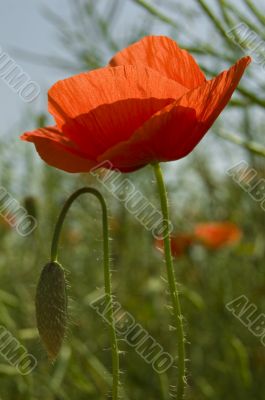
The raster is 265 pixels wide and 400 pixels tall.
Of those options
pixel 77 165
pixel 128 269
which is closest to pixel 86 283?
pixel 128 269

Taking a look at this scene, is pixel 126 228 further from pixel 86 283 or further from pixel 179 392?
pixel 179 392

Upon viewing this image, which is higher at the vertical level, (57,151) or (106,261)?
(57,151)

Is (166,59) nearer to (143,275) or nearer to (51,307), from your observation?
(51,307)

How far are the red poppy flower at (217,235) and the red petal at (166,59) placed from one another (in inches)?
60.2

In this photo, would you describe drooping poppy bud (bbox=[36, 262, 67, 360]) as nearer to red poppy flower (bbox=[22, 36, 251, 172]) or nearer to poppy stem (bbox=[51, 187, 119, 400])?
poppy stem (bbox=[51, 187, 119, 400])

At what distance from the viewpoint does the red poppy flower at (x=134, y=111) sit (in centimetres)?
79

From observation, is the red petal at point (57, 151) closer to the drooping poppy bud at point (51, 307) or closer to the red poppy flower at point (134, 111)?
the red poppy flower at point (134, 111)

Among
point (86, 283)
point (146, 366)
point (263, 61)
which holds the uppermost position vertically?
point (86, 283)

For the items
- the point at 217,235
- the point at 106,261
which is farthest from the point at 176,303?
the point at 217,235

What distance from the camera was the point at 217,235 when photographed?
2463 millimetres

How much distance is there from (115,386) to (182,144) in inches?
10.6

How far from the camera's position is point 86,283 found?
2.59m

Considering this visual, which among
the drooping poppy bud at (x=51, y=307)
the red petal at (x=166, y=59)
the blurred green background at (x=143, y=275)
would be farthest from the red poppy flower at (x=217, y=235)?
the drooping poppy bud at (x=51, y=307)

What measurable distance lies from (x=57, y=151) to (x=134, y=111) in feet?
0.32
